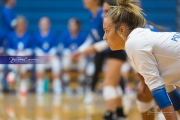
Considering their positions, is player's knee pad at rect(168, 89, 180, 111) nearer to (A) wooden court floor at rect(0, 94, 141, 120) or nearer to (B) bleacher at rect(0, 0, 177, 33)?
(A) wooden court floor at rect(0, 94, 141, 120)

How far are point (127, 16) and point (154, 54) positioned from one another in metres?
0.30

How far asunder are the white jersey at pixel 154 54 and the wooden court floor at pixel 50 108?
8.95 ft

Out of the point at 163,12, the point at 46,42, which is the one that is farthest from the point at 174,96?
the point at 163,12

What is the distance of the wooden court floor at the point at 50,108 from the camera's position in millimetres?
5420

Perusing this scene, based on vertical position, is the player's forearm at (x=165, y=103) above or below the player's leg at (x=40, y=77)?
above

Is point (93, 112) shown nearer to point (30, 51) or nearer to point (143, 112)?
point (143, 112)

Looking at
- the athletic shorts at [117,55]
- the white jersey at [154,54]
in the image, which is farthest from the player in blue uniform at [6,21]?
the white jersey at [154,54]

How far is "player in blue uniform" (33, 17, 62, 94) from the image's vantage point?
8.66 metres

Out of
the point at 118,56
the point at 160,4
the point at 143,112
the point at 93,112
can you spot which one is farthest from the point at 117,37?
the point at 160,4

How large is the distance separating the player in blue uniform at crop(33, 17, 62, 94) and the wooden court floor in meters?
0.68

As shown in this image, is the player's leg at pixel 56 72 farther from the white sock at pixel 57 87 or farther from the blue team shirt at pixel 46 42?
the blue team shirt at pixel 46 42

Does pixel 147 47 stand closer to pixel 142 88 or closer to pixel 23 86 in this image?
pixel 142 88

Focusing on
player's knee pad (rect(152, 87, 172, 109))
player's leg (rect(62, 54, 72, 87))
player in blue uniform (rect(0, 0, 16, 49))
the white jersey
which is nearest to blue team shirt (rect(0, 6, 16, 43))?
player in blue uniform (rect(0, 0, 16, 49))

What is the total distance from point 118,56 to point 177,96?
6.52ft
